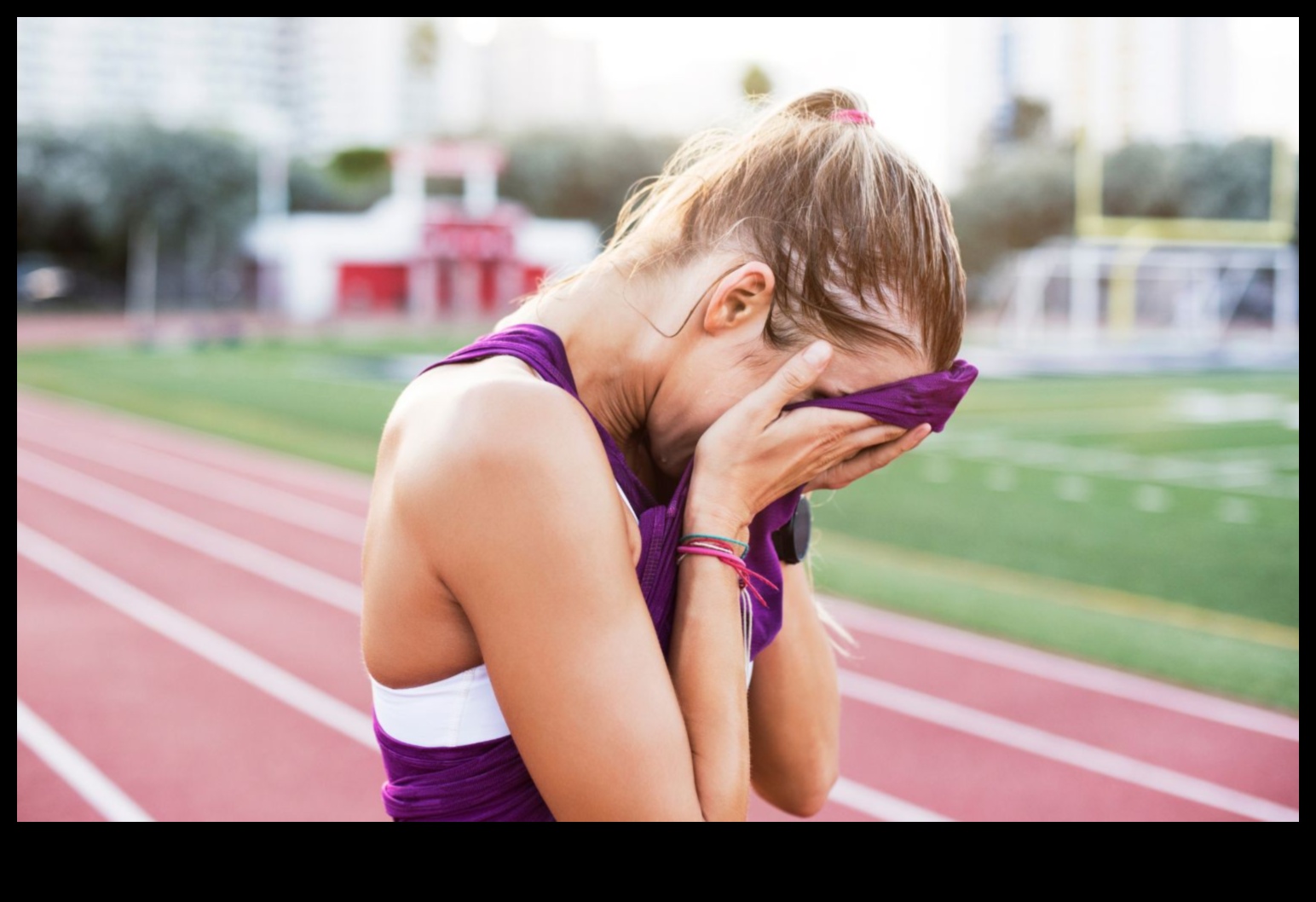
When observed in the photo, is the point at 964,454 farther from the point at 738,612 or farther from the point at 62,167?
the point at 62,167

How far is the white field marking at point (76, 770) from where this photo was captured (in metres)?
4.48

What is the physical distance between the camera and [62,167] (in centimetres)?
4634

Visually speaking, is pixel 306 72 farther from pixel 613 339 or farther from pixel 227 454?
pixel 613 339

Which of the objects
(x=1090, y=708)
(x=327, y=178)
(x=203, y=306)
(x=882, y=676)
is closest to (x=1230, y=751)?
(x=1090, y=708)

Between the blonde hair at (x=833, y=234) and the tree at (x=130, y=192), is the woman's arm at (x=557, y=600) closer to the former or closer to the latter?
the blonde hair at (x=833, y=234)

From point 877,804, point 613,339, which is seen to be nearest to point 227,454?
point 877,804

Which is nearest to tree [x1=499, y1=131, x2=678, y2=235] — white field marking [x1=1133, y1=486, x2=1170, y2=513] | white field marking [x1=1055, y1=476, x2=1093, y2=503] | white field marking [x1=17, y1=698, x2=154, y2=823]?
white field marking [x1=1055, y1=476, x2=1093, y2=503]

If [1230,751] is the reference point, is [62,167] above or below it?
above

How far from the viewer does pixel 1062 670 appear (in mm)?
5816

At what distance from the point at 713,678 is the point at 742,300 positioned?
39 cm

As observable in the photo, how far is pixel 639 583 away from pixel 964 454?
1267cm

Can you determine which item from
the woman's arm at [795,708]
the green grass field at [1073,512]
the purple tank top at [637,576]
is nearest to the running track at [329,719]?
the green grass field at [1073,512]

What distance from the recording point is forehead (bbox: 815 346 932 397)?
1355mm

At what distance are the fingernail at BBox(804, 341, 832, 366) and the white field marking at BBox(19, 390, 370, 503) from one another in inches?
372
